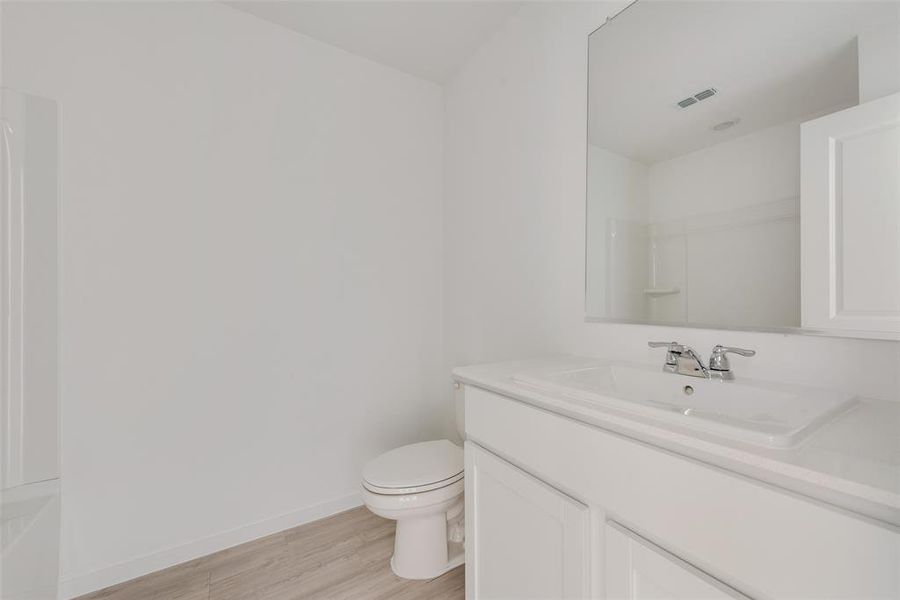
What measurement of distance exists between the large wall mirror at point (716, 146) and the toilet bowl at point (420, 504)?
2.77 ft

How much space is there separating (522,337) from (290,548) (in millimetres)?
1388

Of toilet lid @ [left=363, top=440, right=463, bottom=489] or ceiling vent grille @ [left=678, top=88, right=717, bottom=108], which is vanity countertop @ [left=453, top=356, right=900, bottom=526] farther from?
ceiling vent grille @ [left=678, top=88, right=717, bottom=108]

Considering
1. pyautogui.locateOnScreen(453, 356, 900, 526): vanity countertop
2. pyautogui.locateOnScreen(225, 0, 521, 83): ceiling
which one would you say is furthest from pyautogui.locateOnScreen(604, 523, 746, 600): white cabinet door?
pyautogui.locateOnScreen(225, 0, 521, 83): ceiling

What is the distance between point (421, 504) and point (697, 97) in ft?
5.30

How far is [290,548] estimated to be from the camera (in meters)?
1.64

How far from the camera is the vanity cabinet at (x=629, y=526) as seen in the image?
474 mm

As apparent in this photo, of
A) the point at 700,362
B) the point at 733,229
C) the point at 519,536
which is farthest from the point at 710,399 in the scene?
the point at 519,536

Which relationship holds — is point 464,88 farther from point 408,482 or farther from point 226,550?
point 226,550

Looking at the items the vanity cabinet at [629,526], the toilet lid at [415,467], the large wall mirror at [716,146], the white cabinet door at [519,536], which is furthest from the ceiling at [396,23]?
the toilet lid at [415,467]

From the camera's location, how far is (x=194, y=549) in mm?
1575

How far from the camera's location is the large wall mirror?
2.79ft

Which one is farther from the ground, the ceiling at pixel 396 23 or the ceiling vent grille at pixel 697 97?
the ceiling at pixel 396 23

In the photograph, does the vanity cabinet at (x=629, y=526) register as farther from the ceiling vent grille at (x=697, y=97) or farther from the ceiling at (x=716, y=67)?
the ceiling vent grille at (x=697, y=97)

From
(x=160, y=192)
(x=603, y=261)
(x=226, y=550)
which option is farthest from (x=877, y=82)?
(x=226, y=550)
